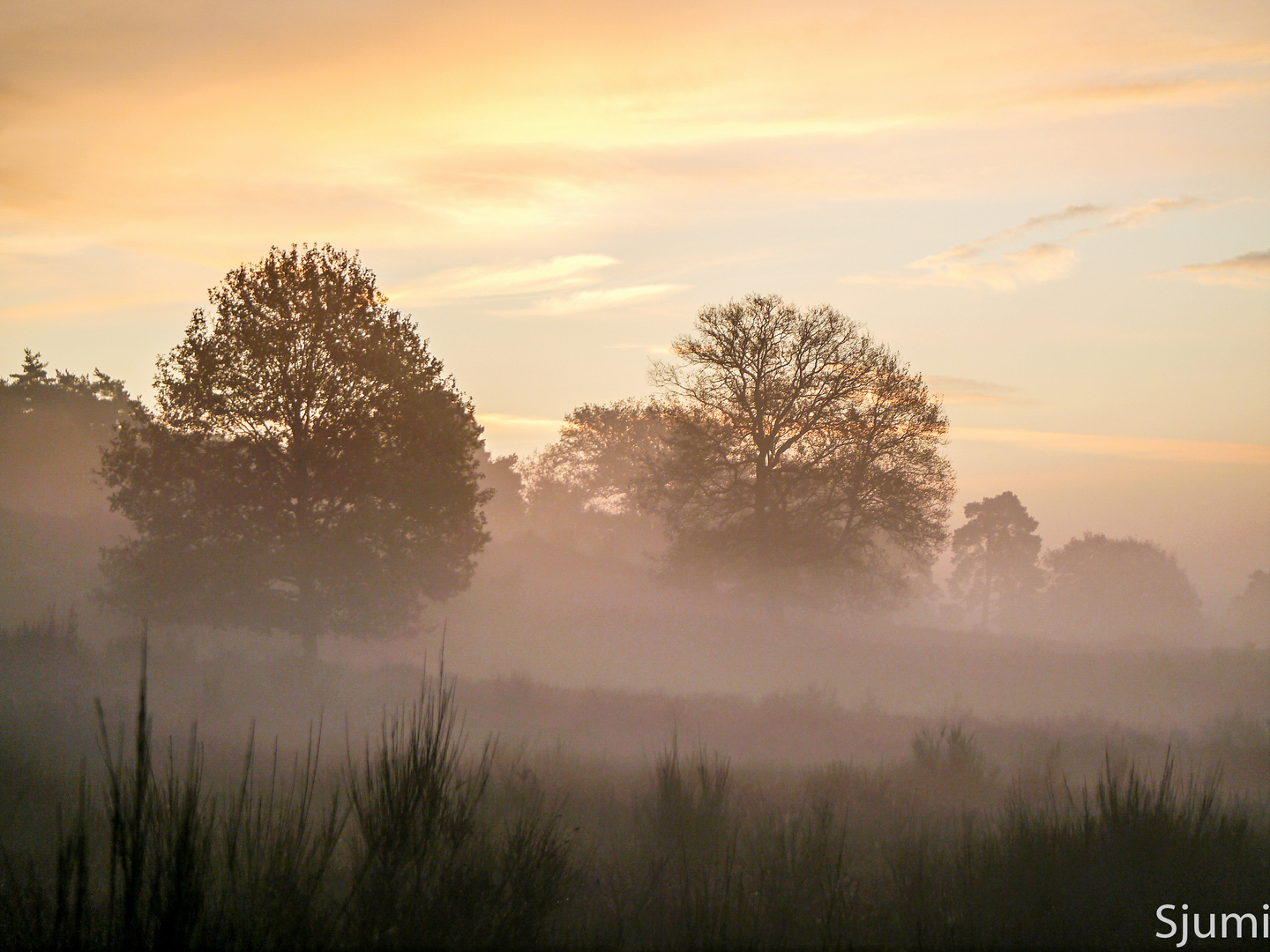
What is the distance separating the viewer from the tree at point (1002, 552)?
64.5 meters

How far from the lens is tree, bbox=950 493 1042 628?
64500 millimetres

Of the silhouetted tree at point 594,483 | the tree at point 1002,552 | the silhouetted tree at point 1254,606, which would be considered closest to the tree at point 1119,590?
the tree at point 1002,552

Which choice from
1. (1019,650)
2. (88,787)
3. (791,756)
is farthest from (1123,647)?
(88,787)

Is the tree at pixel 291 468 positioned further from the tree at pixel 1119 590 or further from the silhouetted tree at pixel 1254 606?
the silhouetted tree at pixel 1254 606

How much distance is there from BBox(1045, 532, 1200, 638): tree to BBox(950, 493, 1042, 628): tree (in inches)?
143

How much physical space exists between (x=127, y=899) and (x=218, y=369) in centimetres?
1479

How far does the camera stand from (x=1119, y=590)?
65438 mm

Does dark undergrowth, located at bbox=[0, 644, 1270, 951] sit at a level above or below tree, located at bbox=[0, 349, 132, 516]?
below

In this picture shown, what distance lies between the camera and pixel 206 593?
1619cm

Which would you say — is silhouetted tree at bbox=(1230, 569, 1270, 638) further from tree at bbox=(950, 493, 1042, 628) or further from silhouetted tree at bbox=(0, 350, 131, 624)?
silhouetted tree at bbox=(0, 350, 131, 624)

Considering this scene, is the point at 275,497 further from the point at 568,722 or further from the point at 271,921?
the point at 271,921

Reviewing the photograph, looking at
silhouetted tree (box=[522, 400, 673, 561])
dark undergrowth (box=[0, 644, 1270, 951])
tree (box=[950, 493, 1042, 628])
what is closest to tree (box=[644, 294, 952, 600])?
dark undergrowth (box=[0, 644, 1270, 951])

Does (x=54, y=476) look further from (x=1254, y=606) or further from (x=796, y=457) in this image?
(x=1254, y=606)

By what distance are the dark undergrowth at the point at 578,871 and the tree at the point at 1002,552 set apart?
61.2 meters
